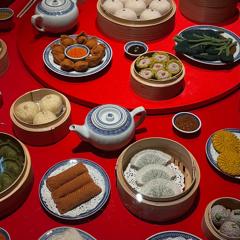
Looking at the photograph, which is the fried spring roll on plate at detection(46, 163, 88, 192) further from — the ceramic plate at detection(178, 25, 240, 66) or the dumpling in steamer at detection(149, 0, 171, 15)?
the dumpling in steamer at detection(149, 0, 171, 15)

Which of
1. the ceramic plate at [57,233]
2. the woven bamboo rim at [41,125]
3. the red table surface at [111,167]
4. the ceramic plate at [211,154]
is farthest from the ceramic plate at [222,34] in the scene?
the ceramic plate at [57,233]

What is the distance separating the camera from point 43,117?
2742 mm

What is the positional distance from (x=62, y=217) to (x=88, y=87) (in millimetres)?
1190

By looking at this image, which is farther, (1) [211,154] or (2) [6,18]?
(2) [6,18]

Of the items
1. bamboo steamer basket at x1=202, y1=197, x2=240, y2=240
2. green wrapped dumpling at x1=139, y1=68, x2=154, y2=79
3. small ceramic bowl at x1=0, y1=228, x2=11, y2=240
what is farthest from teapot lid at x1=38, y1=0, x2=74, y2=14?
bamboo steamer basket at x1=202, y1=197, x2=240, y2=240

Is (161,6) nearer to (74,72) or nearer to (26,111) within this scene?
(74,72)

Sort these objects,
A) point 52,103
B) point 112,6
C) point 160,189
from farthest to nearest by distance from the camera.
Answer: point 112,6, point 52,103, point 160,189

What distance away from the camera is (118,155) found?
277cm

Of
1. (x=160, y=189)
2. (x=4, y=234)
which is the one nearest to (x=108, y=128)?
(x=160, y=189)

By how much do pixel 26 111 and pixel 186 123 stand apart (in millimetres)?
1119

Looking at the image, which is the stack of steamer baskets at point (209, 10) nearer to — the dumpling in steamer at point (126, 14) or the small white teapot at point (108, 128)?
the dumpling in steamer at point (126, 14)

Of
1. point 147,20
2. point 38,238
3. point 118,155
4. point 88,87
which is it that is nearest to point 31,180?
point 38,238

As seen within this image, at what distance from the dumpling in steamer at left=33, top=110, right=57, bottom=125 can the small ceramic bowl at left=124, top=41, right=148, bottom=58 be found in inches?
39.1

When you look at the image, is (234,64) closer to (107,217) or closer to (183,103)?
(183,103)
